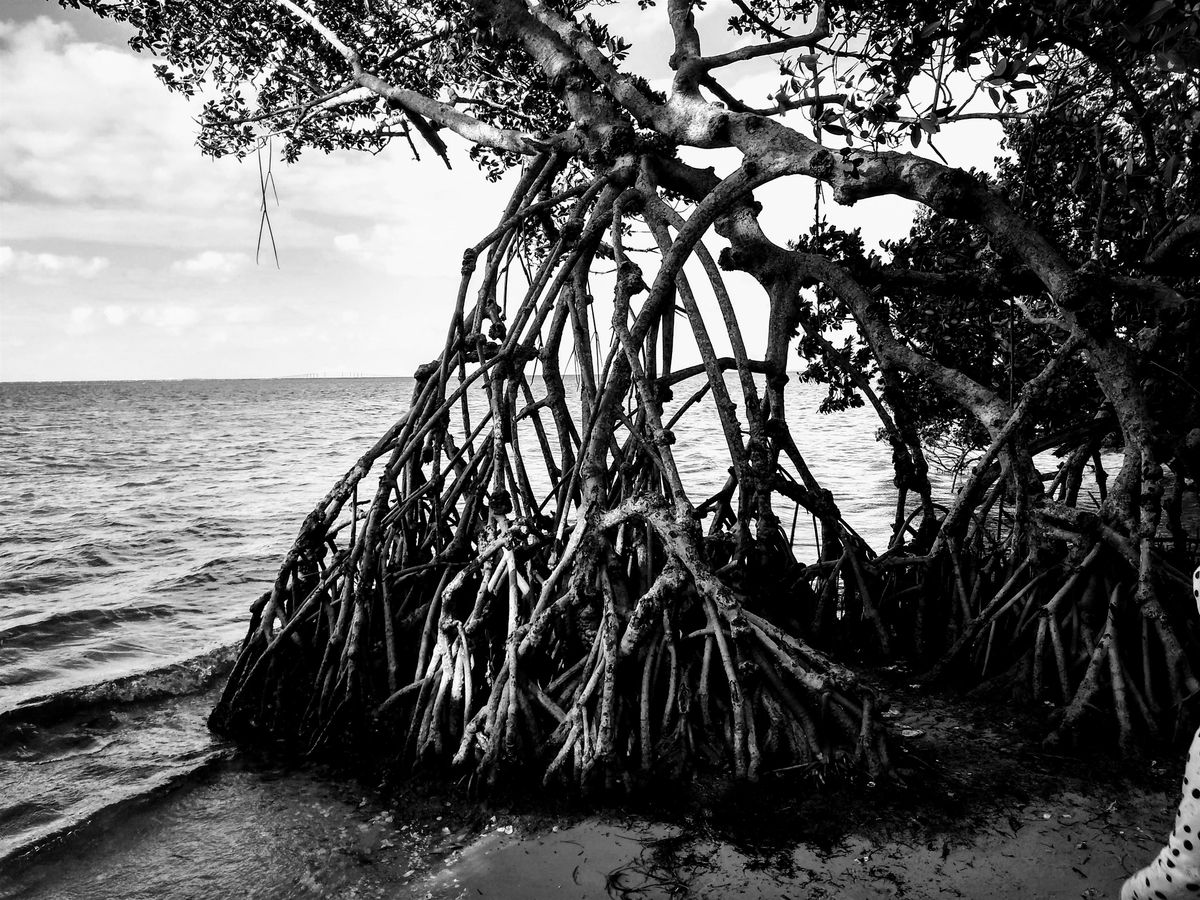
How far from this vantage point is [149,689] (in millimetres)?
6227

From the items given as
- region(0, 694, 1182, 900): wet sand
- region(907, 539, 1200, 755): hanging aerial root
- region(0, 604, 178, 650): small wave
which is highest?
region(907, 539, 1200, 755): hanging aerial root

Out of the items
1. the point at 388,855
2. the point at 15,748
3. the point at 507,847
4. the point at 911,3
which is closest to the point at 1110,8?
the point at 911,3

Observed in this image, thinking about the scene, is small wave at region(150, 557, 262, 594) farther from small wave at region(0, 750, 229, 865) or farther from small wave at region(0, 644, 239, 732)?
small wave at region(0, 750, 229, 865)

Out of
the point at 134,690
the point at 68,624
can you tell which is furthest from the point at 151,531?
the point at 134,690

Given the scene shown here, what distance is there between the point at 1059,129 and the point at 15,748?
28.6 feet

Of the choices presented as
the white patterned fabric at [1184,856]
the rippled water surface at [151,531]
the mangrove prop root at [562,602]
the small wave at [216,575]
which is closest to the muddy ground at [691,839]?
the mangrove prop root at [562,602]

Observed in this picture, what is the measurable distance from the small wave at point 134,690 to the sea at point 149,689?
1 centimetres

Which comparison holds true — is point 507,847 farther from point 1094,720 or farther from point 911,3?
point 911,3

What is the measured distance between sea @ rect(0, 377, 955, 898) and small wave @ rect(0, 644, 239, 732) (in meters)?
0.01

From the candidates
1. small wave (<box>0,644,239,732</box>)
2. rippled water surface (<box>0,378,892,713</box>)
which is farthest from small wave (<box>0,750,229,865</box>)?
rippled water surface (<box>0,378,892,713</box>)

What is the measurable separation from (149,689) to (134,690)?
3.8 inches

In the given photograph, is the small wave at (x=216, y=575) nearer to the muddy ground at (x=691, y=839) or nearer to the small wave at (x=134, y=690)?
the small wave at (x=134, y=690)

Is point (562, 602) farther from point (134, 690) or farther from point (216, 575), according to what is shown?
point (216, 575)

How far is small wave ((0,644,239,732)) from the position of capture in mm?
5793
